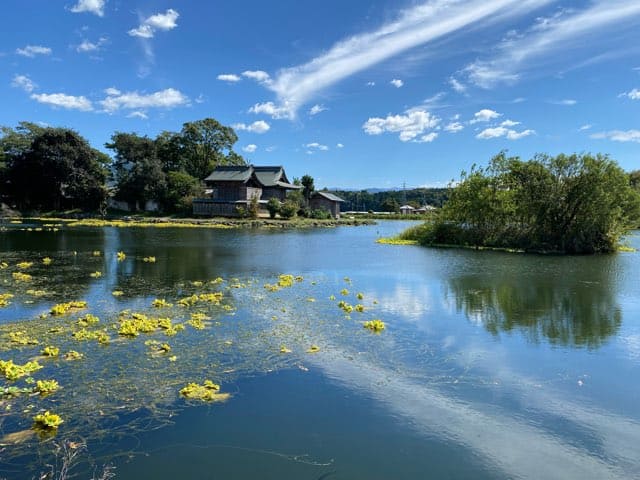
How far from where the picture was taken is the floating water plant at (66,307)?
1158 cm

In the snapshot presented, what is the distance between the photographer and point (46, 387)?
7.10m

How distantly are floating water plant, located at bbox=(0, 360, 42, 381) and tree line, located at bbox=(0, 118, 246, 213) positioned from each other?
57.8m

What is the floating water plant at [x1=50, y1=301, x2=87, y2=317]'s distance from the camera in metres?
11.6

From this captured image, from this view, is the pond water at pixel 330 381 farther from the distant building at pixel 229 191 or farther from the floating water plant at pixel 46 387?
the distant building at pixel 229 191

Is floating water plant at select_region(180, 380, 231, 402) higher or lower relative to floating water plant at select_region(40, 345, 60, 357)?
lower

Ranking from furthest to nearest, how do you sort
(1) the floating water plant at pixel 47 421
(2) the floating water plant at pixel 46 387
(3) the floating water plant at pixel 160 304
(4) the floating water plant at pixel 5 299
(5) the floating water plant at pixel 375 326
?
1. (3) the floating water plant at pixel 160 304
2. (4) the floating water plant at pixel 5 299
3. (5) the floating water plant at pixel 375 326
4. (2) the floating water plant at pixel 46 387
5. (1) the floating water plant at pixel 47 421

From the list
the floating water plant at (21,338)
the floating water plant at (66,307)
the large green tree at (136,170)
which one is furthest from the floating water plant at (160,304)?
the large green tree at (136,170)

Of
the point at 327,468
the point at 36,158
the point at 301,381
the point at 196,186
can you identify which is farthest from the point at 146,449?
the point at 36,158

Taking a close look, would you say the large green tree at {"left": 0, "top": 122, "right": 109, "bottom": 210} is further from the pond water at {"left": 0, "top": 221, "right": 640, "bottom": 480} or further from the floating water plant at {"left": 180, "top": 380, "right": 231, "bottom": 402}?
the floating water plant at {"left": 180, "top": 380, "right": 231, "bottom": 402}

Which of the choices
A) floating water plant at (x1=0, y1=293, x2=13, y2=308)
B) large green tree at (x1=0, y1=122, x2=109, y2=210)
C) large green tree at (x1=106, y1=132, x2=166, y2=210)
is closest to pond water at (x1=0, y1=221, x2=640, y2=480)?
floating water plant at (x1=0, y1=293, x2=13, y2=308)

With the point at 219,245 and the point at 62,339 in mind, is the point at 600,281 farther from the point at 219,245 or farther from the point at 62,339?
the point at 219,245

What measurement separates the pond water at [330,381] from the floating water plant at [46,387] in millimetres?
88

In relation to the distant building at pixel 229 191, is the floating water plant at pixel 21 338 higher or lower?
lower

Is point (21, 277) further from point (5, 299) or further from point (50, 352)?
point (50, 352)
